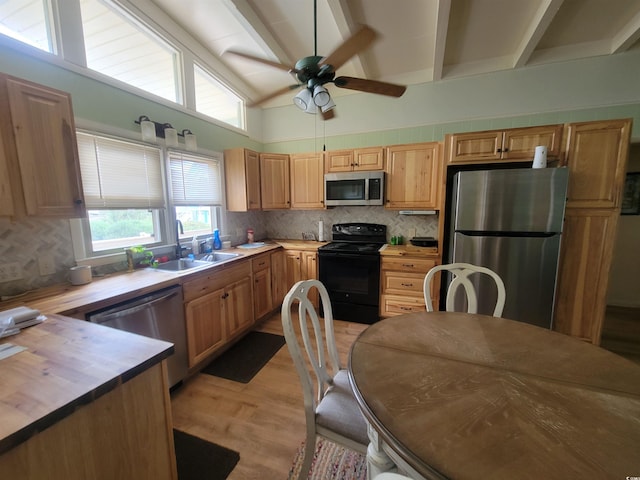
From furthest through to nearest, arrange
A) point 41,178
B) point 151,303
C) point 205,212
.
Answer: point 205,212 → point 151,303 → point 41,178

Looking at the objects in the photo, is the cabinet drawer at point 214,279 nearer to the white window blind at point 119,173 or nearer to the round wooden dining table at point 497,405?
the white window blind at point 119,173

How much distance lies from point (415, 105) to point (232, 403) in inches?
148

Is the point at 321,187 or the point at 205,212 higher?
the point at 321,187

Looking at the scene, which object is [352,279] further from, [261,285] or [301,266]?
[261,285]

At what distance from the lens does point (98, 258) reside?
2031mm

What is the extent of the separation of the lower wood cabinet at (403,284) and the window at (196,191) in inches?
86.8

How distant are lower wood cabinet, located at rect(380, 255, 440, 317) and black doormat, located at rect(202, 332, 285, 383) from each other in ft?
4.33

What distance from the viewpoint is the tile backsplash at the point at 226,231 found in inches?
64.2

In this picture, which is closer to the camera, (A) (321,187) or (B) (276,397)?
(B) (276,397)

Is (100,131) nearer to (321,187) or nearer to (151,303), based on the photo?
(151,303)

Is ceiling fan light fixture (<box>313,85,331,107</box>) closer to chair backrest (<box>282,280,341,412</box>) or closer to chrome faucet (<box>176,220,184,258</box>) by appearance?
chair backrest (<box>282,280,341,412</box>)

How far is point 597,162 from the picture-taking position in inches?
90.8

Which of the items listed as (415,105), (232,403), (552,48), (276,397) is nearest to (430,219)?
(415,105)

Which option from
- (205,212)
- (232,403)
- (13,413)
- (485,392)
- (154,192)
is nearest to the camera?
(13,413)
